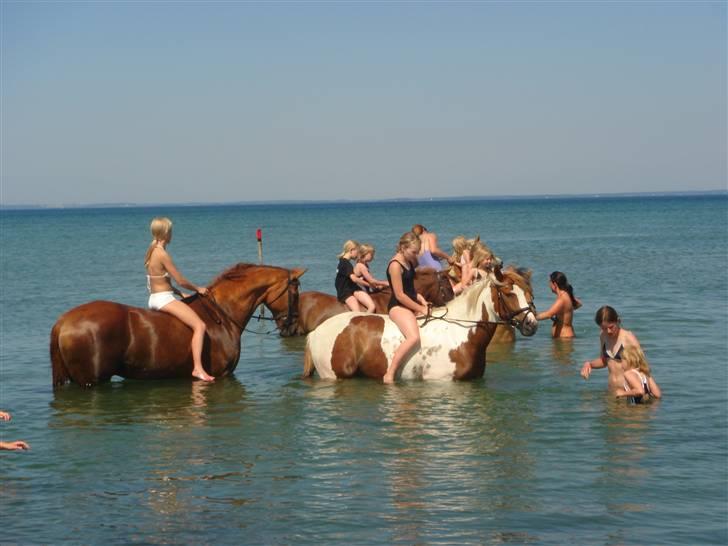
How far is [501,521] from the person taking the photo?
26.6 ft

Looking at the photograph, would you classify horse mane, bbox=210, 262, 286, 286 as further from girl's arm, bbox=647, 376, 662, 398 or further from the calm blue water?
girl's arm, bbox=647, 376, 662, 398

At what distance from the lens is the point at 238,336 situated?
13.9 metres

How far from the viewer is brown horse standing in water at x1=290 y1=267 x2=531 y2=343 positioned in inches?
625

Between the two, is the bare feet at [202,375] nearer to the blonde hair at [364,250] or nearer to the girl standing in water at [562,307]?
the blonde hair at [364,250]

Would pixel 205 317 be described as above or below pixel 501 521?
above

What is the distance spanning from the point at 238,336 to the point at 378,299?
3.69 metres

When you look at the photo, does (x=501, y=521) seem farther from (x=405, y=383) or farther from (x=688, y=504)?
(x=405, y=383)

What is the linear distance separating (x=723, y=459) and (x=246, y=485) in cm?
442

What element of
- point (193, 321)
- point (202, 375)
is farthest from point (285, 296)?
point (202, 375)

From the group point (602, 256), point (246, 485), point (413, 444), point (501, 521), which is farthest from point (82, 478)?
point (602, 256)

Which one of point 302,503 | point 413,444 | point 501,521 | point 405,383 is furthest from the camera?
point 405,383

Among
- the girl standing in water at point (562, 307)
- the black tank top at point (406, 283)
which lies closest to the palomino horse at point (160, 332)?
the black tank top at point (406, 283)

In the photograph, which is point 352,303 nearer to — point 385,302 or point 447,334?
point 385,302

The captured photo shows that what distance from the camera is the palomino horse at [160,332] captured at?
12.7 m
